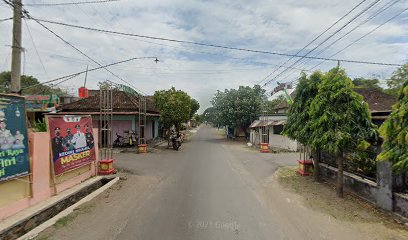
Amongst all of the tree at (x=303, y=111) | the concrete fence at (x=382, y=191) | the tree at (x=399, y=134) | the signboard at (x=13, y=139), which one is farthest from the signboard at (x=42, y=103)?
the tree at (x=399, y=134)

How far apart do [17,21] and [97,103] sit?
1649 cm

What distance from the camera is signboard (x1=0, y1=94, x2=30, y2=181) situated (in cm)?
590

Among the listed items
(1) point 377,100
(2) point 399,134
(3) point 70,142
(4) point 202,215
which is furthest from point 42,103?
(1) point 377,100

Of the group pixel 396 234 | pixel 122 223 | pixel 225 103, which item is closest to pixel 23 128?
pixel 122 223

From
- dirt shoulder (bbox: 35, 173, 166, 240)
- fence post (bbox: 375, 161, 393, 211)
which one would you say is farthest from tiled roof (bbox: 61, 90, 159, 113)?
fence post (bbox: 375, 161, 393, 211)

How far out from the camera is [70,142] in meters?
9.10

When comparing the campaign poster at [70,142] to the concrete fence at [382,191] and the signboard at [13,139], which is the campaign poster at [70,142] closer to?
the signboard at [13,139]

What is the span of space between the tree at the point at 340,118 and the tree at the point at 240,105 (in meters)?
26.5

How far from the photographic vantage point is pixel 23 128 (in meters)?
6.52

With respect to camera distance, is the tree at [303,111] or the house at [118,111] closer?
the tree at [303,111]

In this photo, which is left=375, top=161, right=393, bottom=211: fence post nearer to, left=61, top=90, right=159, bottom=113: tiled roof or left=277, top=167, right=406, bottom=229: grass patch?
left=277, top=167, right=406, bottom=229: grass patch

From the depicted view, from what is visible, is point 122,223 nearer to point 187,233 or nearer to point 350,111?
point 187,233

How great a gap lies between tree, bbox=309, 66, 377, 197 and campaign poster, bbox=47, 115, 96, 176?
7.99 metres

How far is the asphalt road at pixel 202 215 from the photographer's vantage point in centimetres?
545
